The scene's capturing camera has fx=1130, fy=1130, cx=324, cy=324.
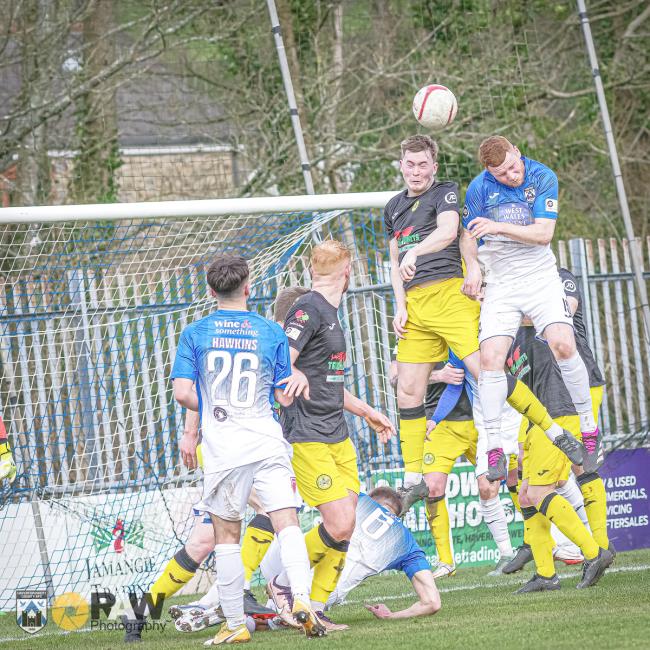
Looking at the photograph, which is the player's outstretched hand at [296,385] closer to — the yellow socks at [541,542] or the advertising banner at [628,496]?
the yellow socks at [541,542]

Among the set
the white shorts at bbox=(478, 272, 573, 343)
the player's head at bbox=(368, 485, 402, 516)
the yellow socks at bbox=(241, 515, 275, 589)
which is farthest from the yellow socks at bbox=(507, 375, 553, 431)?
the yellow socks at bbox=(241, 515, 275, 589)

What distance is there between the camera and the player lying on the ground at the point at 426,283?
7574 mm

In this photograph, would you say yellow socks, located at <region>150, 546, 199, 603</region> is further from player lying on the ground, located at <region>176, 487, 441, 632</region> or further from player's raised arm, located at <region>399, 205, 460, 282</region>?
Answer: player's raised arm, located at <region>399, 205, 460, 282</region>

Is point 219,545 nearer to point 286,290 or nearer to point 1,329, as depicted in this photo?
point 286,290

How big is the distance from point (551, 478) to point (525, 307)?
1120 mm

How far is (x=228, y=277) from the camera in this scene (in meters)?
5.80

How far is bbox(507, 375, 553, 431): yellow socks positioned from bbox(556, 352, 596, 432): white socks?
0.24 metres

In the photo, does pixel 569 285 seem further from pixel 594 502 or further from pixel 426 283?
pixel 594 502

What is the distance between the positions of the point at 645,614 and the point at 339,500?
1.67 m

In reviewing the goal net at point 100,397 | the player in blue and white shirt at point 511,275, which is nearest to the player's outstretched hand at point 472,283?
the player in blue and white shirt at point 511,275

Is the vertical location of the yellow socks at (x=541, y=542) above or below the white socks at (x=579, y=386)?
below

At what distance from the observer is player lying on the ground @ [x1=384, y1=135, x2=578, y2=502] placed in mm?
7574

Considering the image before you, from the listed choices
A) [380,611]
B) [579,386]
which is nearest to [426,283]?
[579,386]

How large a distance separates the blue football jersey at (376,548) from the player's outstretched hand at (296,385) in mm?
845
